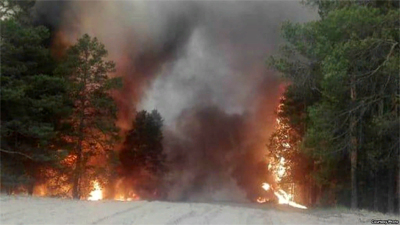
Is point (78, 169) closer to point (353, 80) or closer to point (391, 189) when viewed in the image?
point (391, 189)

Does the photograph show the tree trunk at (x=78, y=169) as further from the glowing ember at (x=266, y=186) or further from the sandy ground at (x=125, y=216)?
the glowing ember at (x=266, y=186)

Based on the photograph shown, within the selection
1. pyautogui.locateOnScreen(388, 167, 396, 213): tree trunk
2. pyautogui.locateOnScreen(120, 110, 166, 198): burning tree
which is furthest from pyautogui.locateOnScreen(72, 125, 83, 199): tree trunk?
pyautogui.locateOnScreen(388, 167, 396, 213): tree trunk

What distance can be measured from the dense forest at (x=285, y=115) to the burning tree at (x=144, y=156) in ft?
0.32

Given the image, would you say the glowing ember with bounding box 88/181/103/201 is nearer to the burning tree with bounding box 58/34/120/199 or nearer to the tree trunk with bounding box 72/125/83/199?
the burning tree with bounding box 58/34/120/199

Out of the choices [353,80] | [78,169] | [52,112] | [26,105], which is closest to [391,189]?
[353,80]

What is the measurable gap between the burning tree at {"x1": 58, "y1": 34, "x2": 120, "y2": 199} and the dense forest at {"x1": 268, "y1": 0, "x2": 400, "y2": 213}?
12917 millimetres

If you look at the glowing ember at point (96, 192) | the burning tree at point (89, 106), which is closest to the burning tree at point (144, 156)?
the glowing ember at point (96, 192)

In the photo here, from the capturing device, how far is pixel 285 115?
1280 inches

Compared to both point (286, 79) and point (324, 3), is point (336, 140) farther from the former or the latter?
point (324, 3)

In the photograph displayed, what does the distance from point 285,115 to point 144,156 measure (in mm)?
10812

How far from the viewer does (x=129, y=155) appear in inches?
1396

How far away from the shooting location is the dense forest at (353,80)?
16672 millimetres

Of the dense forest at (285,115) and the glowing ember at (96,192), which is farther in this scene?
the glowing ember at (96,192)

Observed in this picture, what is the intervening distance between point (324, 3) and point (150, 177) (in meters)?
21.1
